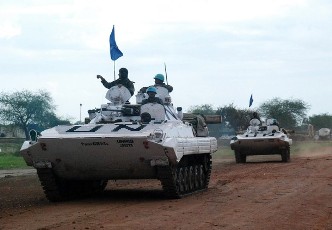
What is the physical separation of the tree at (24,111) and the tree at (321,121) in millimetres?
40924

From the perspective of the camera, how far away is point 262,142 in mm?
29766

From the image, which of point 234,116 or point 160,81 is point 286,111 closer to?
point 234,116

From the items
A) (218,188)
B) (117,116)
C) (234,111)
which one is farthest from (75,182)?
(234,111)

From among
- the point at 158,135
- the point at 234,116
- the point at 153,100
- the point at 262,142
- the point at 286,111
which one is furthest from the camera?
the point at 286,111

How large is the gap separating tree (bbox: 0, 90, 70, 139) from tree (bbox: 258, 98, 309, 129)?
26.6 meters

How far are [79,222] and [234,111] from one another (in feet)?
210

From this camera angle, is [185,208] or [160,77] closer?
[185,208]

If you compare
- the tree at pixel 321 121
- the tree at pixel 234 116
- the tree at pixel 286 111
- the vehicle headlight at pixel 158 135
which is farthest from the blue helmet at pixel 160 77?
the tree at pixel 321 121

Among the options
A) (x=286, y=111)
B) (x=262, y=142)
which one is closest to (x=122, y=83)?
(x=262, y=142)

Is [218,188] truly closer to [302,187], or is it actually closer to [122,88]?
[302,187]

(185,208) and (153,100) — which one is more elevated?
(153,100)

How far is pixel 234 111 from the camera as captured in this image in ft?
241

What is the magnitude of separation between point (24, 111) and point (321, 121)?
4730 centimetres

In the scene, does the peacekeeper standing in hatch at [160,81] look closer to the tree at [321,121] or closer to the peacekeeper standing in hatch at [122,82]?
the peacekeeper standing in hatch at [122,82]
